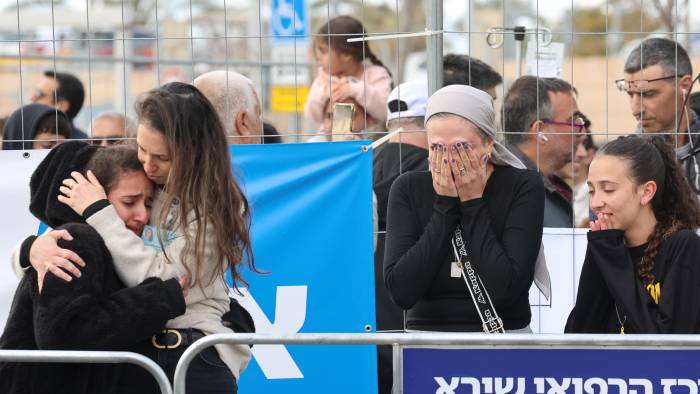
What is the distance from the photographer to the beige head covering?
446 centimetres

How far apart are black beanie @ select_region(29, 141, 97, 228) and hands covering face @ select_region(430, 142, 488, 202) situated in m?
1.29

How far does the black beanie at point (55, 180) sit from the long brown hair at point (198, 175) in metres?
0.26

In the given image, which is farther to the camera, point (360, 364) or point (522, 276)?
point (360, 364)

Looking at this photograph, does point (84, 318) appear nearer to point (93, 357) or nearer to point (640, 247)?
point (93, 357)

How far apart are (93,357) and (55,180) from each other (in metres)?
0.67

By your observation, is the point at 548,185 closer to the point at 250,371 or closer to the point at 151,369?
the point at 250,371

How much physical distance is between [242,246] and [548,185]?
98.9 inches

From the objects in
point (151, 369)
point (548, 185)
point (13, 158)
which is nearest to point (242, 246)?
point (151, 369)

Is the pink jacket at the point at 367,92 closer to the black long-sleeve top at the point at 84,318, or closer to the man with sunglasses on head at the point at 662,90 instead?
the man with sunglasses on head at the point at 662,90

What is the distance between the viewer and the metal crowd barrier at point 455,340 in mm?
3707

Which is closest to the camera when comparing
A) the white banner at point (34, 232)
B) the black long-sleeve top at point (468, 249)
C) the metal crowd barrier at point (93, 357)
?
the metal crowd barrier at point (93, 357)

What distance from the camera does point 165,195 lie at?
159 inches

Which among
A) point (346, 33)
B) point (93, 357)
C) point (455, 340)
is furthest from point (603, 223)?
point (346, 33)

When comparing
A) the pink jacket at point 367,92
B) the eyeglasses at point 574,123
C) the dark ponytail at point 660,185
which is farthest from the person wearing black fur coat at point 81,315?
the eyeglasses at point 574,123
